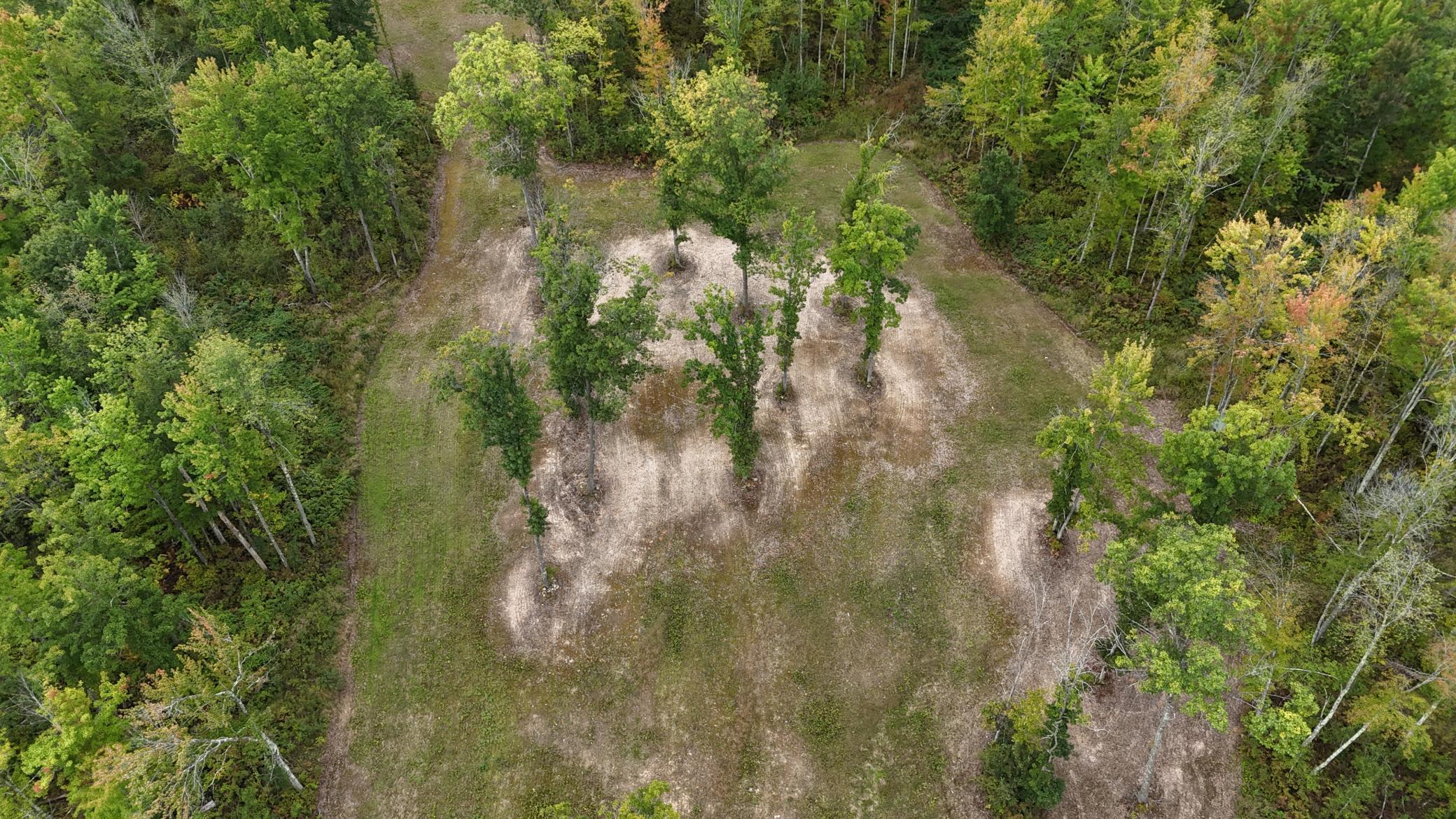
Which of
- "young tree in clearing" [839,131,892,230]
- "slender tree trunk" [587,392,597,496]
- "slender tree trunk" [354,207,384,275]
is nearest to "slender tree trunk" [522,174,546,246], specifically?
"slender tree trunk" [354,207,384,275]

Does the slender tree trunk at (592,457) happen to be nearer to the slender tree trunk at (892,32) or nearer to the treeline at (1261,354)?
the treeline at (1261,354)

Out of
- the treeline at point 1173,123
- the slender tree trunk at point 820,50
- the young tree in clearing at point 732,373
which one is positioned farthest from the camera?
the slender tree trunk at point 820,50

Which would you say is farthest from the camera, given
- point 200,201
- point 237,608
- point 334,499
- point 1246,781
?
point 200,201

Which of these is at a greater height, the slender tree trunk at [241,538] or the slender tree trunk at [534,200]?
the slender tree trunk at [534,200]

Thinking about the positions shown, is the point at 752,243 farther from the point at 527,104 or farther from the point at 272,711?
the point at 272,711

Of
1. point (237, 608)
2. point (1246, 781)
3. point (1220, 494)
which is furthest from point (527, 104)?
point (1246, 781)

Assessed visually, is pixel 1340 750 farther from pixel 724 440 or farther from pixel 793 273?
pixel 793 273

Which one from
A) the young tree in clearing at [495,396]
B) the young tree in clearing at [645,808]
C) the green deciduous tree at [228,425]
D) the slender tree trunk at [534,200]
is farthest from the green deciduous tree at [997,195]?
the green deciduous tree at [228,425]
